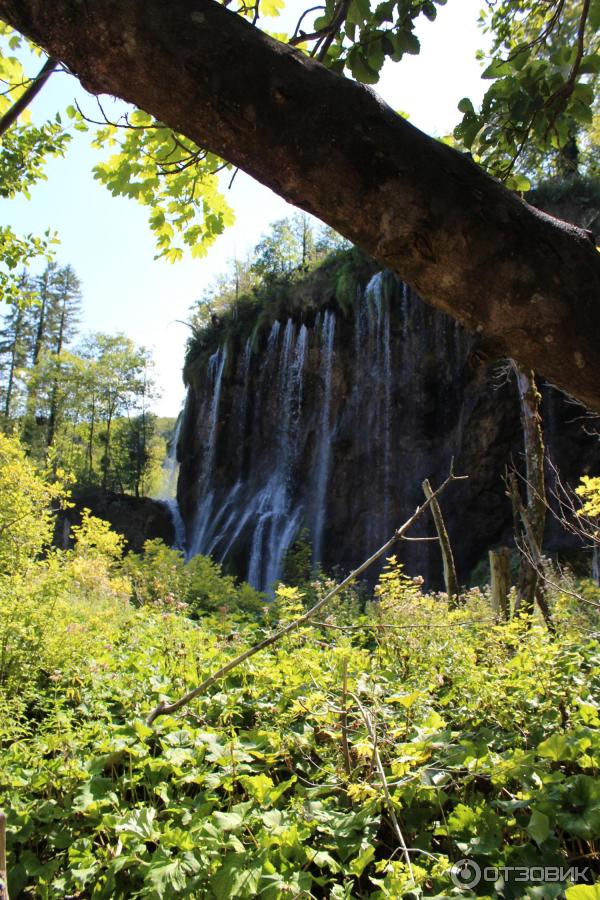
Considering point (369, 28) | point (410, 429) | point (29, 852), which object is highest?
point (410, 429)

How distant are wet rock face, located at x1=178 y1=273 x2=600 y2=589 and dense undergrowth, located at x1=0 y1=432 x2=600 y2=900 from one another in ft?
39.2

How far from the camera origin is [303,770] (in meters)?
2.34

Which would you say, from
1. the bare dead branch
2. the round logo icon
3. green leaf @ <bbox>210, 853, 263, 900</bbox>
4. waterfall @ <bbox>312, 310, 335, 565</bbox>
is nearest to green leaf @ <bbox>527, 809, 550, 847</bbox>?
the round logo icon

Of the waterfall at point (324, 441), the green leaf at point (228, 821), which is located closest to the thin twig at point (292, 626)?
the green leaf at point (228, 821)

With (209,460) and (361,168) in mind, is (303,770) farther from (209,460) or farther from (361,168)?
(209,460)

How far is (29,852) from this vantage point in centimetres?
198

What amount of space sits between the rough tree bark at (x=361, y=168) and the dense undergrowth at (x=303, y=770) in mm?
1078

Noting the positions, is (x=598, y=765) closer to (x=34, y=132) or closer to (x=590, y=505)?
(x=590, y=505)

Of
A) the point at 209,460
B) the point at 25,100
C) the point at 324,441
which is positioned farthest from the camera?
the point at 209,460

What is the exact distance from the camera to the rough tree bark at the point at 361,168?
1.20m

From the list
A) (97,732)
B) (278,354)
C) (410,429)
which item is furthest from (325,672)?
(278,354)

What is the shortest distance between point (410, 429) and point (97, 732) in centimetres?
1502

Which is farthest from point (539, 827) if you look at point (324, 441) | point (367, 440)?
point (324, 441)

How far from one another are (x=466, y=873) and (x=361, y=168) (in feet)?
5.84
